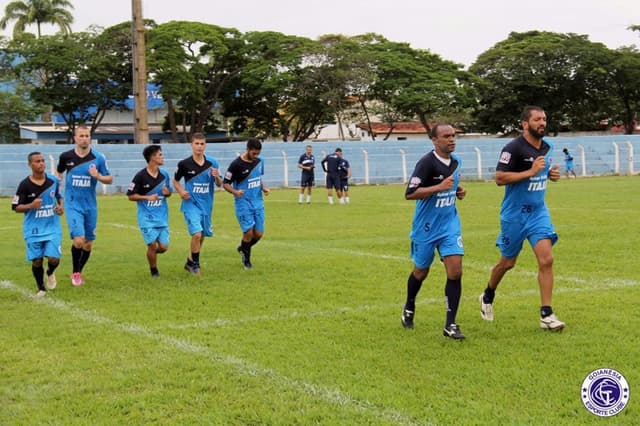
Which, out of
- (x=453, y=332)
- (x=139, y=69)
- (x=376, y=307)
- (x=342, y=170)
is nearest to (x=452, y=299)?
(x=453, y=332)

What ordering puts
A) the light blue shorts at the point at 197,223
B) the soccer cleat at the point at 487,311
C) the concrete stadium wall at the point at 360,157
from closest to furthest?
the soccer cleat at the point at 487,311, the light blue shorts at the point at 197,223, the concrete stadium wall at the point at 360,157

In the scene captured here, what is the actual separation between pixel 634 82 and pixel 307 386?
2384 inches

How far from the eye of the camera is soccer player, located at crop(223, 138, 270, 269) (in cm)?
1172

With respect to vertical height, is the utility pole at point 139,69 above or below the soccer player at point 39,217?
above

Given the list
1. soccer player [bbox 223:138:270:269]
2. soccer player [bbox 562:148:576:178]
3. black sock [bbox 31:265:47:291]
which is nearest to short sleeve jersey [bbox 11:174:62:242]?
black sock [bbox 31:265:47:291]

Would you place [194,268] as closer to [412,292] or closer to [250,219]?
[250,219]

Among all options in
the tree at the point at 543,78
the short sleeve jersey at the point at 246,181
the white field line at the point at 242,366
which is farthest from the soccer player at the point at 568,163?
the white field line at the point at 242,366

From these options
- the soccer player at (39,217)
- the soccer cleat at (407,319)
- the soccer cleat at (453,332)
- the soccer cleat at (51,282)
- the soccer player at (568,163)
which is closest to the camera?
the soccer cleat at (453,332)

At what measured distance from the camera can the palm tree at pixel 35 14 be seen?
202ft

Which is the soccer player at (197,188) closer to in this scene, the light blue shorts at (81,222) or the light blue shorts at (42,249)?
the light blue shorts at (81,222)

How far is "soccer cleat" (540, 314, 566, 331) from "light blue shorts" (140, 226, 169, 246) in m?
5.51

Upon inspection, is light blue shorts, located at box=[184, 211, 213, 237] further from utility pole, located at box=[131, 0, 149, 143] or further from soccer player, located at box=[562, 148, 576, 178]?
soccer player, located at box=[562, 148, 576, 178]

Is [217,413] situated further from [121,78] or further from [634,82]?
[634,82]

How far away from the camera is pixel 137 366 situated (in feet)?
20.8
